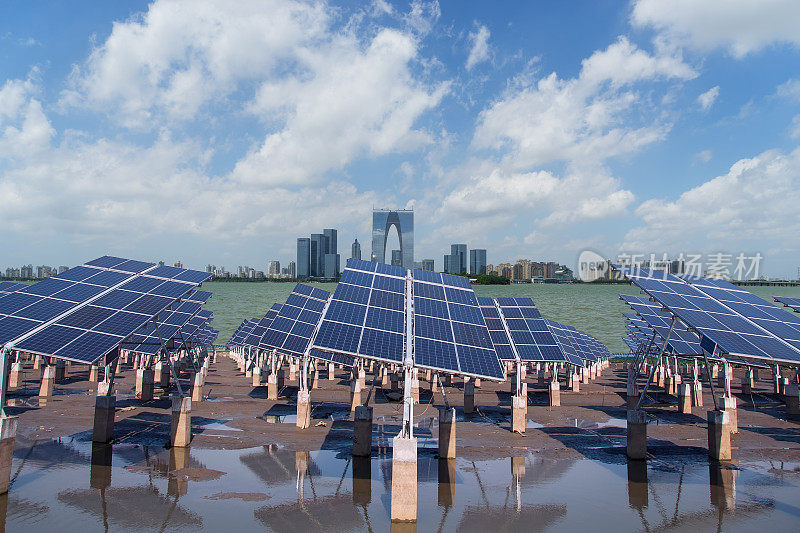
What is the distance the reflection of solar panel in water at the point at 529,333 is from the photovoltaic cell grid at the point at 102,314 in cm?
1932

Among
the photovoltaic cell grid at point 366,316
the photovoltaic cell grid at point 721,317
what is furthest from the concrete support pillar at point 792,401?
the photovoltaic cell grid at point 366,316

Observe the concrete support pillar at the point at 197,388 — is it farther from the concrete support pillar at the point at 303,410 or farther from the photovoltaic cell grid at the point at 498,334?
the photovoltaic cell grid at the point at 498,334

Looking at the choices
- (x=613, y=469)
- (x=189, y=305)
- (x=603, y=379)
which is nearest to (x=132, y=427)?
(x=613, y=469)

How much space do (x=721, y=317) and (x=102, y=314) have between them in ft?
74.7

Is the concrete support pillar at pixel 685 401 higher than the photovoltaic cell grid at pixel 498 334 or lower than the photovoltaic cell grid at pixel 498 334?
lower

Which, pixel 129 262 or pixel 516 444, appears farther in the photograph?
pixel 129 262

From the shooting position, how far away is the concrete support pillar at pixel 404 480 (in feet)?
40.6

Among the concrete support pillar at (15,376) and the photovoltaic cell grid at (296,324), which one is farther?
the concrete support pillar at (15,376)

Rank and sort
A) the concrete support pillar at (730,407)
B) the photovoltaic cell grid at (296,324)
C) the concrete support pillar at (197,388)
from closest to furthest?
the concrete support pillar at (730,407) < the concrete support pillar at (197,388) < the photovoltaic cell grid at (296,324)

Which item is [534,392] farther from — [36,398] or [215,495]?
[36,398]

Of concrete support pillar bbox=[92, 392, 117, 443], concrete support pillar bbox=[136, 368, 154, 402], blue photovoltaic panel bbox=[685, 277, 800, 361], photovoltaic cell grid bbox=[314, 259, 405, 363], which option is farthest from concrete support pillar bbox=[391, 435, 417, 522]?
concrete support pillar bbox=[136, 368, 154, 402]

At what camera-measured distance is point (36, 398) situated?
29.1 m

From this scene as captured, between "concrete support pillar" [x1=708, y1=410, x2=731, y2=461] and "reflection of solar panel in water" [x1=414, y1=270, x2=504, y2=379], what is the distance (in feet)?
28.0

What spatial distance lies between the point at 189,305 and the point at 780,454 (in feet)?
126
